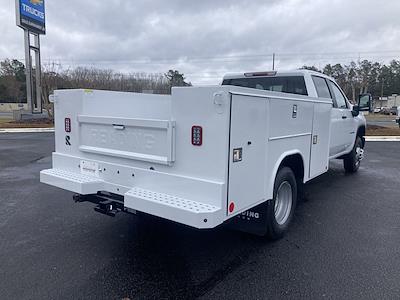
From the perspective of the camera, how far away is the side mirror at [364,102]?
7.05 m

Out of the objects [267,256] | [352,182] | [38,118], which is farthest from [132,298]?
[38,118]

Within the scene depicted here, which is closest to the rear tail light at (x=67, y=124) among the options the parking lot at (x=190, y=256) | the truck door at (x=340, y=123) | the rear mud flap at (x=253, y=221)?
the parking lot at (x=190, y=256)

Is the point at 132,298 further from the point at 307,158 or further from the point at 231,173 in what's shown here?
the point at 307,158

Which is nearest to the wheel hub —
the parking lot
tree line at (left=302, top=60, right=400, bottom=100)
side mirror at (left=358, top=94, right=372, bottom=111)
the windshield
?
the parking lot

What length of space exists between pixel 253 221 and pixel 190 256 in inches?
31.6

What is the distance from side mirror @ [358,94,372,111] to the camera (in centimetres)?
705

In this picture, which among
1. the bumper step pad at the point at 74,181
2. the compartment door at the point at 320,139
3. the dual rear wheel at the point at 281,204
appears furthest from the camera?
the compartment door at the point at 320,139

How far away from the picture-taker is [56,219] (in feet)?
15.8

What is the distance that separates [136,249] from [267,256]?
1485 millimetres

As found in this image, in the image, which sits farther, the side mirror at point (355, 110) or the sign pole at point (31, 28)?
the sign pole at point (31, 28)

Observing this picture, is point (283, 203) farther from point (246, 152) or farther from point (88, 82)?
point (88, 82)

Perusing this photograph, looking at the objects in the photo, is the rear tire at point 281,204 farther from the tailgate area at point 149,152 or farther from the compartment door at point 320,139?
the tailgate area at point 149,152

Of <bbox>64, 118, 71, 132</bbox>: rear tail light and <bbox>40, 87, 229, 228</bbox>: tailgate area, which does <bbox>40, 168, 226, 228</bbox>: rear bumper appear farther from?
<bbox>64, 118, 71, 132</bbox>: rear tail light

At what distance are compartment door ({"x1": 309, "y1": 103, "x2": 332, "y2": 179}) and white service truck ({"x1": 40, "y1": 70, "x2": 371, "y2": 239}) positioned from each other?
2 centimetres
